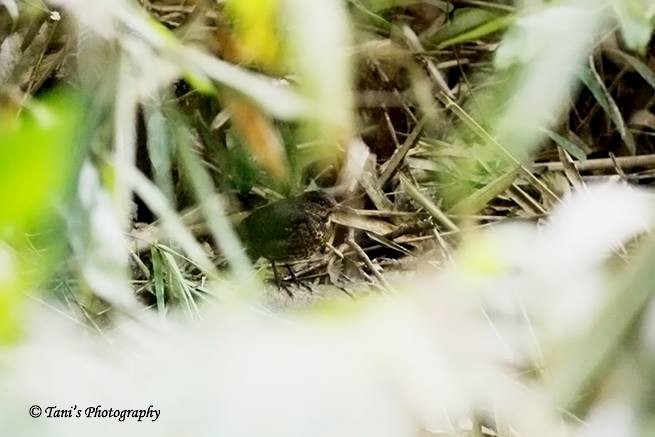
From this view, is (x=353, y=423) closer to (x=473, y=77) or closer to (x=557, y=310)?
(x=557, y=310)

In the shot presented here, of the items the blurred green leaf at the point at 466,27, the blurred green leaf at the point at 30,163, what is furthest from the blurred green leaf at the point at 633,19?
the blurred green leaf at the point at 30,163

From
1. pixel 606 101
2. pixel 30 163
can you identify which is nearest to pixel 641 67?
pixel 606 101

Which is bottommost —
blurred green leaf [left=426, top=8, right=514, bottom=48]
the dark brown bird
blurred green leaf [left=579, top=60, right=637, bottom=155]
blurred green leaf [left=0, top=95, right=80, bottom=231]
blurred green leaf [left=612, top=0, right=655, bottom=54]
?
the dark brown bird

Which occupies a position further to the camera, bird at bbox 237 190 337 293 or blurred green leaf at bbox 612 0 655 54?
bird at bbox 237 190 337 293

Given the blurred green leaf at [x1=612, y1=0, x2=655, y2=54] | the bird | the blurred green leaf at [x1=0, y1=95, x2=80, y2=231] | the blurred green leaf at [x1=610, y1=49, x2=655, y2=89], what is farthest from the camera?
the blurred green leaf at [x1=610, y1=49, x2=655, y2=89]

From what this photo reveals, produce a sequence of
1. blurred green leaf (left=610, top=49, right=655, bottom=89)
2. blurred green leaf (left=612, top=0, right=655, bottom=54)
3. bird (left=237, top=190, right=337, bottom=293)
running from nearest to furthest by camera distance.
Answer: blurred green leaf (left=612, top=0, right=655, bottom=54) → bird (left=237, top=190, right=337, bottom=293) → blurred green leaf (left=610, top=49, right=655, bottom=89)

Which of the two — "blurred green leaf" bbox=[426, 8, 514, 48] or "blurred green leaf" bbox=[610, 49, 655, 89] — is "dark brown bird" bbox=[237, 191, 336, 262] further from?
"blurred green leaf" bbox=[610, 49, 655, 89]

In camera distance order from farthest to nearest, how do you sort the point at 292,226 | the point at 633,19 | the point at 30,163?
the point at 292,226, the point at 633,19, the point at 30,163

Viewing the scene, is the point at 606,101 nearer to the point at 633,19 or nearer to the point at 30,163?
the point at 633,19

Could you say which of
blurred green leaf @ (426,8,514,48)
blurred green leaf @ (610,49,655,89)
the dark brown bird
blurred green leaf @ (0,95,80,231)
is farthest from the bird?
blurred green leaf @ (0,95,80,231)
